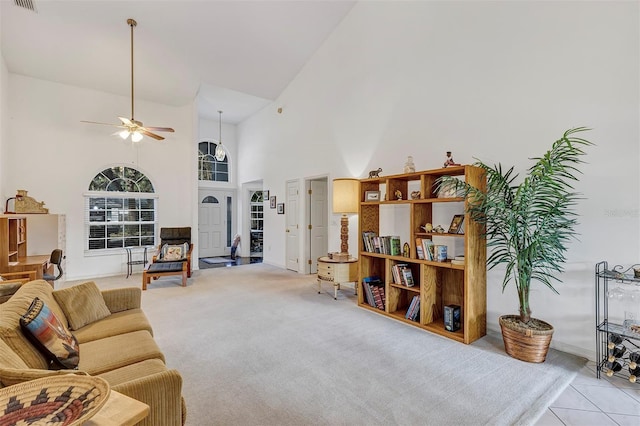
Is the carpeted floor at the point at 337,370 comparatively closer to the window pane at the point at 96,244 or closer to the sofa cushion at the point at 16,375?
the sofa cushion at the point at 16,375

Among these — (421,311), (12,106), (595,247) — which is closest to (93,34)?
(12,106)

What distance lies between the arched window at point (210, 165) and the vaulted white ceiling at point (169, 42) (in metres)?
2.09

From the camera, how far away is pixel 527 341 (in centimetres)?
268

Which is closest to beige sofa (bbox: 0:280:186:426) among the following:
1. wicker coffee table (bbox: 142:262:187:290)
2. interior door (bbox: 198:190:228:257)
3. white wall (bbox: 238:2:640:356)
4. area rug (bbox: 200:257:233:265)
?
wicker coffee table (bbox: 142:262:187:290)

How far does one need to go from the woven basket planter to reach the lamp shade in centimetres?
251

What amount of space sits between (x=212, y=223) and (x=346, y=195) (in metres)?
5.31

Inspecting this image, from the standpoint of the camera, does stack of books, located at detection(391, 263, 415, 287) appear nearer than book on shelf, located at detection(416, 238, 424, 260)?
No

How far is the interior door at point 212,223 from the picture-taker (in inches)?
339

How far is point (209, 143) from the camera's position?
868 centimetres

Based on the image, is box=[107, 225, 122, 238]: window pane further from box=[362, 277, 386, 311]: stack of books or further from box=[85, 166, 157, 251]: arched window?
box=[362, 277, 386, 311]: stack of books

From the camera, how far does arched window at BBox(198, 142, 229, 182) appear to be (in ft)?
28.1

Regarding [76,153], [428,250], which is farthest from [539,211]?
[76,153]

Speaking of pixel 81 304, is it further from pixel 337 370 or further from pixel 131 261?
pixel 131 261

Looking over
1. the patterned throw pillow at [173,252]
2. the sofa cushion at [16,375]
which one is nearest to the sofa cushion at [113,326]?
the sofa cushion at [16,375]
